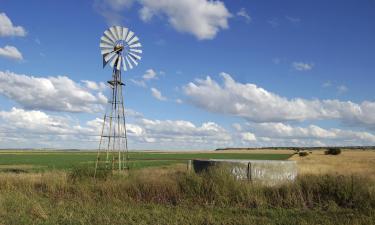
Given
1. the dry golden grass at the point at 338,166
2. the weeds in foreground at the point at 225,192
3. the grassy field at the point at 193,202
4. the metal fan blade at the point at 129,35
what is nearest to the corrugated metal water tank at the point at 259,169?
the dry golden grass at the point at 338,166

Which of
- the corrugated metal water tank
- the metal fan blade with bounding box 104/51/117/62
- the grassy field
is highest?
the metal fan blade with bounding box 104/51/117/62

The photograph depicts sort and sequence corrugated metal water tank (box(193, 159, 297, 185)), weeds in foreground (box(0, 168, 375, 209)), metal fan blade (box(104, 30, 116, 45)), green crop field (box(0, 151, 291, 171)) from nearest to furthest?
weeds in foreground (box(0, 168, 375, 209))
corrugated metal water tank (box(193, 159, 297, 185))
metal fan blade (box(104, 30, 116, 45))
green crop field (box(0, 151, 291, 171))

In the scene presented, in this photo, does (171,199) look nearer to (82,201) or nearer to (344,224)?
(82,201)

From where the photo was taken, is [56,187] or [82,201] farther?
[56,187]

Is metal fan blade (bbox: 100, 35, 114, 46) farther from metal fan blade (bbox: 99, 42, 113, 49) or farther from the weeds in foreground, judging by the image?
the weeds in foreground

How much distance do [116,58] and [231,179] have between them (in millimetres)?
19406

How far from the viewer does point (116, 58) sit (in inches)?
1353

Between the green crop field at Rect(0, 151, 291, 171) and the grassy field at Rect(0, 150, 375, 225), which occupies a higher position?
the green crop field at Rect(0, 151, 291, 171)

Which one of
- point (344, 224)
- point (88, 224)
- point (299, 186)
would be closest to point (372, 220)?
point (344, 224)

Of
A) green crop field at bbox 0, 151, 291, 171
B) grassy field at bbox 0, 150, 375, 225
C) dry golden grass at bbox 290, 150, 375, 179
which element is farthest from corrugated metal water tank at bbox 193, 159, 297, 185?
green crop field at bbox 0, 151, 291, 171

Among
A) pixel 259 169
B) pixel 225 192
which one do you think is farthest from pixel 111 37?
pixel 225 192

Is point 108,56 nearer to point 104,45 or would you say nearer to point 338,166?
point 104,45

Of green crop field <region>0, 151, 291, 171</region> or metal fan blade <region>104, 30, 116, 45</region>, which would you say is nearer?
metal fan blade <region>104, 30, 116, 45</region>

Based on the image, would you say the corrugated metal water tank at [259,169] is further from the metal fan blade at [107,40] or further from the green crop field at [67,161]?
the metal fan blade at [107,40]
